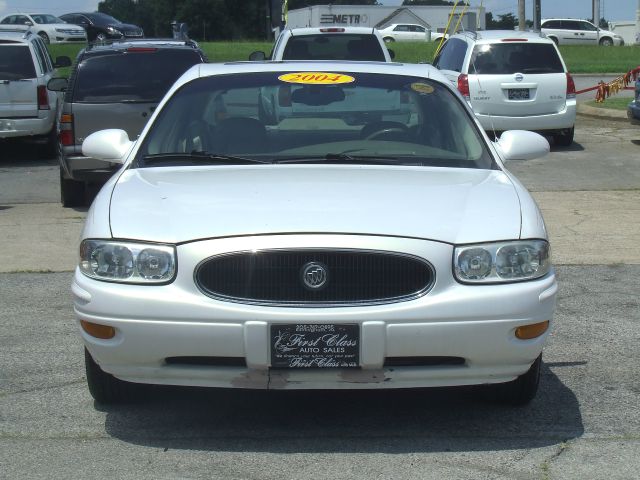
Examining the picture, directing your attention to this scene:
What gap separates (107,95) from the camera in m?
11.1

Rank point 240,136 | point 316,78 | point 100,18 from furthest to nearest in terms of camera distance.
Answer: point 100,18 < point 316,78 < point 240,136

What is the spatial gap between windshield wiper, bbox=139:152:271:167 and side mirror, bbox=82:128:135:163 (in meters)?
0.38

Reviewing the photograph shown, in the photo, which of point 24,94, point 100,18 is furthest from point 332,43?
point 100,18

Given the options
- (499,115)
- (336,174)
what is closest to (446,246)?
(336,174)

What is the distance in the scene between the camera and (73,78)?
11.2 metres

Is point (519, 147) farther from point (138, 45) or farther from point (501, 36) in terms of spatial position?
point (501, 36)

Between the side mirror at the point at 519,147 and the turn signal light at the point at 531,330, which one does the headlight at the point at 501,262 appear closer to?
the turn signal light at the point at 531,330

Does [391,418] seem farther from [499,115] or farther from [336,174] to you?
[499,115]

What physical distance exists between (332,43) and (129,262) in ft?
35.5

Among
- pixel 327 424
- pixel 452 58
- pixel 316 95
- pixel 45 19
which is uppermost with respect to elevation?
pixel 316 95

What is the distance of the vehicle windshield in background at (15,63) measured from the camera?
14977 millimetres

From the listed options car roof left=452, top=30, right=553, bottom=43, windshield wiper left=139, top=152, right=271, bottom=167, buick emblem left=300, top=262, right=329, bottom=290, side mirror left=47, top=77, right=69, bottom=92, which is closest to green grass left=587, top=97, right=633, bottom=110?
car roof left=452, top=30, right=553, bottom=43

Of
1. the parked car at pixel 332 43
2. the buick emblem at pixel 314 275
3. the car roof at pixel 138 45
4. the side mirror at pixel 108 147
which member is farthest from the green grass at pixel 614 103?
the buick emblem at pixel 314 275

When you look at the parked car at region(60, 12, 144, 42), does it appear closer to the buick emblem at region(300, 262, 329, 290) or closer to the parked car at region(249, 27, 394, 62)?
the parked car at region(249, 27, 394, 62)
